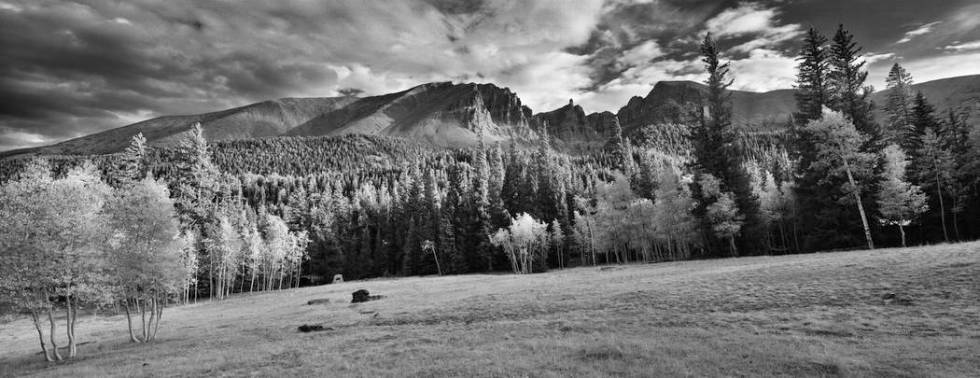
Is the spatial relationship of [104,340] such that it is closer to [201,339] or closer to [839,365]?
[201,339]

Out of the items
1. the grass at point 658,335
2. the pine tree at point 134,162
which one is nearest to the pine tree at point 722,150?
the grass at point 658,335

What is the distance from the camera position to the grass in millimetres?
12586

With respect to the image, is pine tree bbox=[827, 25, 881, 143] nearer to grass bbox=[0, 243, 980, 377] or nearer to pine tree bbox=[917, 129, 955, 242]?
pine tree bbox=[917, 129, 955, 242]

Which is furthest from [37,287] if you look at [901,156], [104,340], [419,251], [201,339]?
[419,251]

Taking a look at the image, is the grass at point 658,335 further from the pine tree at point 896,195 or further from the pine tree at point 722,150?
the pine tree at point 722,150

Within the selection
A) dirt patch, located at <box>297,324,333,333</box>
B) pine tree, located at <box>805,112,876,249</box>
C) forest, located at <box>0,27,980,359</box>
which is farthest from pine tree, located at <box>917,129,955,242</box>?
dirt patch, located at <box>297,324,333,333</box>

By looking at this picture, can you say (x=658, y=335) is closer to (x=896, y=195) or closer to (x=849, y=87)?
(x=896, y=195)

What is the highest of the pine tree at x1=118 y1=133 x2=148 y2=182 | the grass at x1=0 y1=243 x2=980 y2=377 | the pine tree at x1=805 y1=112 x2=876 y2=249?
the pine tree at x1=118 y1=133 x2=148 y2=182

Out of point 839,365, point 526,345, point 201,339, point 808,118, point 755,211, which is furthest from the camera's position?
point 755,211

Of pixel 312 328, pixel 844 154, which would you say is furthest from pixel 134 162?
pixel 844 154

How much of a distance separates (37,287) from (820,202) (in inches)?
2364

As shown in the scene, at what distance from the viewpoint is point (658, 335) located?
16.5 m

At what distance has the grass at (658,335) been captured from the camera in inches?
496

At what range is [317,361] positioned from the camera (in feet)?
59.0
